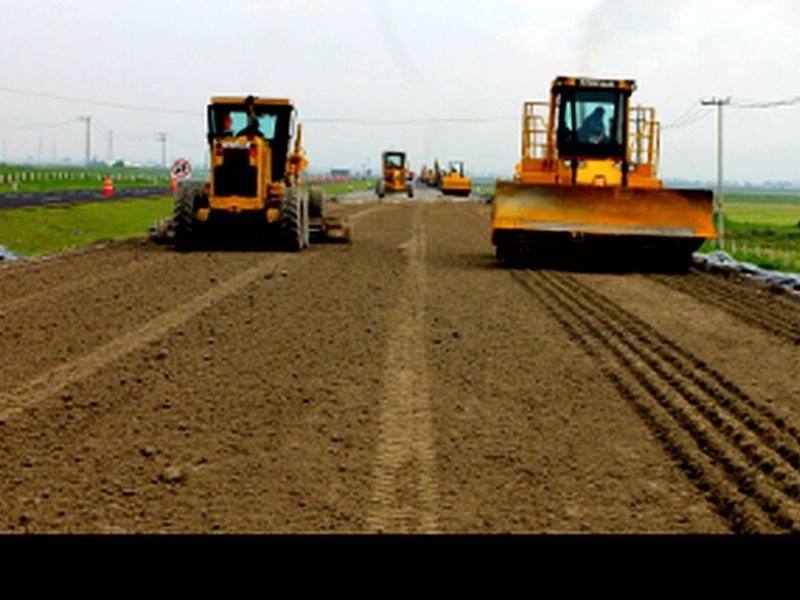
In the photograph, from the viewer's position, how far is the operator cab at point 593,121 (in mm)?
20531

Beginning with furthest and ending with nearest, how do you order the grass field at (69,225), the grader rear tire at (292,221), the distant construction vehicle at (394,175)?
the distant construction vehicle at (394,175)
the grass field at (69,225)
the grader rear tire at (292,221)

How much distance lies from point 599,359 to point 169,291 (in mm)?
6702

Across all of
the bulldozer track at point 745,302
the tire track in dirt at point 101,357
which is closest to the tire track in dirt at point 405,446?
the tire track in dirt at point 101,357

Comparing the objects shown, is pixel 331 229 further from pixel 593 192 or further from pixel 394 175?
pixel 394 175

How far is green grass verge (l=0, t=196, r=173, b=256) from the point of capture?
27.2 metres

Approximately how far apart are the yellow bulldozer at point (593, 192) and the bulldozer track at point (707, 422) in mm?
5590

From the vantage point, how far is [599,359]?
10.3 meters

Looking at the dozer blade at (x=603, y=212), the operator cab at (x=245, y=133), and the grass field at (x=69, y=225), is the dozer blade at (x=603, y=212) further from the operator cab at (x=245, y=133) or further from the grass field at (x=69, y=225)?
the grass field at (x=69, y=225)

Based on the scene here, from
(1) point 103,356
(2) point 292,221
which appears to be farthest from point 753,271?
(1) point 103,356

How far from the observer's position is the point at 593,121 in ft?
67.9

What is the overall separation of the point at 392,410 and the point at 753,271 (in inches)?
537

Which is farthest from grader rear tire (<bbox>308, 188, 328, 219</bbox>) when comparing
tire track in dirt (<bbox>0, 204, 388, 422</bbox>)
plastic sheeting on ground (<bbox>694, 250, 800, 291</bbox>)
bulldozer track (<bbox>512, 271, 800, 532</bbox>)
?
bulldozer track (<bbox>512, 271, 800, 532</bbox>)
